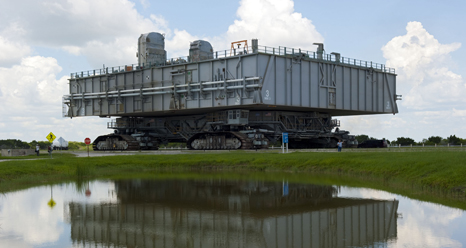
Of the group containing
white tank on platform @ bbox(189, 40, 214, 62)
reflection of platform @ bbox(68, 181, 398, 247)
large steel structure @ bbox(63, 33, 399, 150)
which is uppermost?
white tank on platform @ bbox(189, 40, 214, 62)

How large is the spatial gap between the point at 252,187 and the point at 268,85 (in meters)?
29.5

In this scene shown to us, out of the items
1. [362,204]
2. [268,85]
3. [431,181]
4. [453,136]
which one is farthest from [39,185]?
[453,136]

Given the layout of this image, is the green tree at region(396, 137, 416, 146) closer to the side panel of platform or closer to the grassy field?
the side panel of platform

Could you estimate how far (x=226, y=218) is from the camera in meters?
15.0

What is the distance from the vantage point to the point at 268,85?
51.2 m

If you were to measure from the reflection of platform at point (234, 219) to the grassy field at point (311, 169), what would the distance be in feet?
10.9

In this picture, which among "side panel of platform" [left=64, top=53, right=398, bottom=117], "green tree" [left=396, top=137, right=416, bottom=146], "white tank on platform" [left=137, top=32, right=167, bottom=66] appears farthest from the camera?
"green tree" [left=396, top=137, right=416, bottom=146]

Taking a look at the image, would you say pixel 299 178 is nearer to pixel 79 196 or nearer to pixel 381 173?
pixel 381 173

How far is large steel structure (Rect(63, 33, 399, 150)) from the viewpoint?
2069 inches

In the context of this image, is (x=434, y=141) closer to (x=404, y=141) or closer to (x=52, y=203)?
(x=404, y=141)

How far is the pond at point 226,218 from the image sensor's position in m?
12.5

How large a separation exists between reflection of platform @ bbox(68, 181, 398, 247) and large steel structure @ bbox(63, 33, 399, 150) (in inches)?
1256

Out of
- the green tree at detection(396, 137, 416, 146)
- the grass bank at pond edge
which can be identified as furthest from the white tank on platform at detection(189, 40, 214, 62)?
the green tree at detection(396, 137, 416, 146)

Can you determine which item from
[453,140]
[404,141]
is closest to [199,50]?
[404,141]
